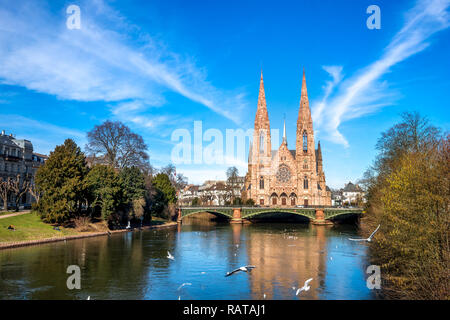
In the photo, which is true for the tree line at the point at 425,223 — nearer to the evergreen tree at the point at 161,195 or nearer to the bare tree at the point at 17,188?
the bare tree at the point at 17,188

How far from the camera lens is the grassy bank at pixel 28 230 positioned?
39.2m

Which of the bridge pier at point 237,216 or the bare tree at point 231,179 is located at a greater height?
the bare tree at point 231,179

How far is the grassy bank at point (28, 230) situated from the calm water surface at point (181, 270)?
8.63ft

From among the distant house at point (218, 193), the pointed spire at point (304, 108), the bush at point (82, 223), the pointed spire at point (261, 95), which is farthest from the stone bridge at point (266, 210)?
the pointed spire at point (261, 95)

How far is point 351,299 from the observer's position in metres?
21.8

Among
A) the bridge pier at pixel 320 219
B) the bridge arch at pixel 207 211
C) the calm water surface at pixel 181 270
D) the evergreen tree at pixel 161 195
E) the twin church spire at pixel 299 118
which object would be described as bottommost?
the calm water surface at pixel 181 270

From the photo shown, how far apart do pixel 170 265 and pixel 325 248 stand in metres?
21.6

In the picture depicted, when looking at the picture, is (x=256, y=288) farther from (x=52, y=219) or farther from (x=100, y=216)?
(x=100, y=216)

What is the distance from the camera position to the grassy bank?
39156 millimetres

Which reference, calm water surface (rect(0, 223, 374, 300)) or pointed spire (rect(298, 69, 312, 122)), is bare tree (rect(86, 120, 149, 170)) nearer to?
calm water surface (rect(0, 223, 374, 300))

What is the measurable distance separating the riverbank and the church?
2572 inches

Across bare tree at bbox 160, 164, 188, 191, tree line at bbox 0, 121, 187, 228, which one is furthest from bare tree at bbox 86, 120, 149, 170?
bare tree at bbox 160, 164, 188, 191

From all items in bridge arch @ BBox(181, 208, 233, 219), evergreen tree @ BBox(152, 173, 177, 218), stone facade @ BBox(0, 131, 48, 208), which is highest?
stone facade @ BBox(0, 131, 48, 208)

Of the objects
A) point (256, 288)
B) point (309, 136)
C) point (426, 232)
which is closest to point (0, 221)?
point (256, 288)
